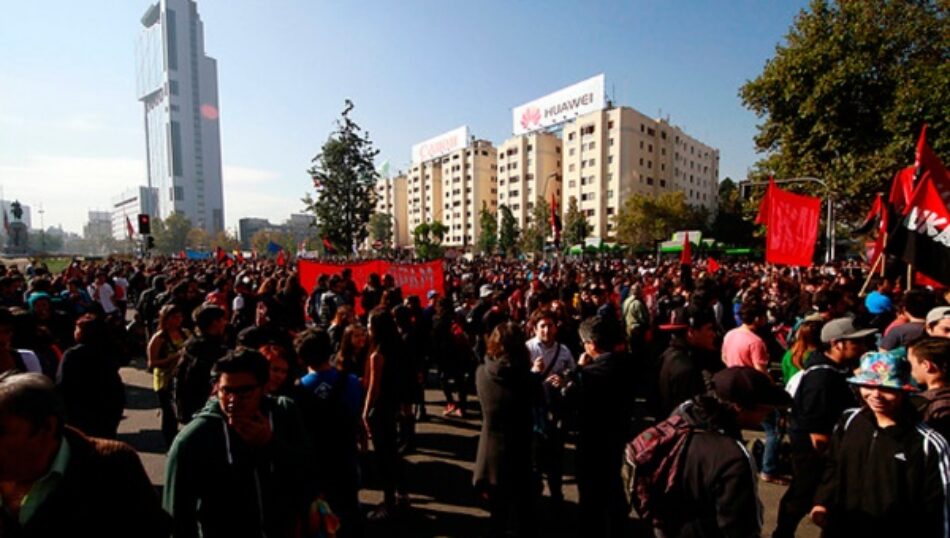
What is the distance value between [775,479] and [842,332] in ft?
7.34

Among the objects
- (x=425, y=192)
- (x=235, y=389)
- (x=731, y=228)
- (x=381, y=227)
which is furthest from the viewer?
(x=425, y=192)

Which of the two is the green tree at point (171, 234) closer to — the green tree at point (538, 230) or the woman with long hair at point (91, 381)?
the green tree at point (538, 230)

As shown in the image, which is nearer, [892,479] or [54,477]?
[54,477]

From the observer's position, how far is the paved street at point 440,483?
3992mm

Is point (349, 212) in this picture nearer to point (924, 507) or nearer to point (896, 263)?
point (896, 263)

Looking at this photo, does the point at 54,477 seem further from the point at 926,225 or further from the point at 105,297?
the point at 105,297

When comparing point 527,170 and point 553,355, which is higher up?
point 527,170

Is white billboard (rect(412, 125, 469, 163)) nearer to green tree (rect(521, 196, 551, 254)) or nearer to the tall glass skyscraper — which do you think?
green tree (rect(521, 196, 551, 254))

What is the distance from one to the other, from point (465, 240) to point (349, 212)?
65.7m

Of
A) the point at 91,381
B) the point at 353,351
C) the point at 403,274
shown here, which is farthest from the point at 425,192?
the point at 91,381

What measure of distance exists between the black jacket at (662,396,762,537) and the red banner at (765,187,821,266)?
8.45m

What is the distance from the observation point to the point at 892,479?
7.16 ft

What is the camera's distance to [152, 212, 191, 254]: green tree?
10907 centimetres

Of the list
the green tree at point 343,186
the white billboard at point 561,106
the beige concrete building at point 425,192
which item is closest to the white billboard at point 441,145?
the beige concrete building at point 425,192
